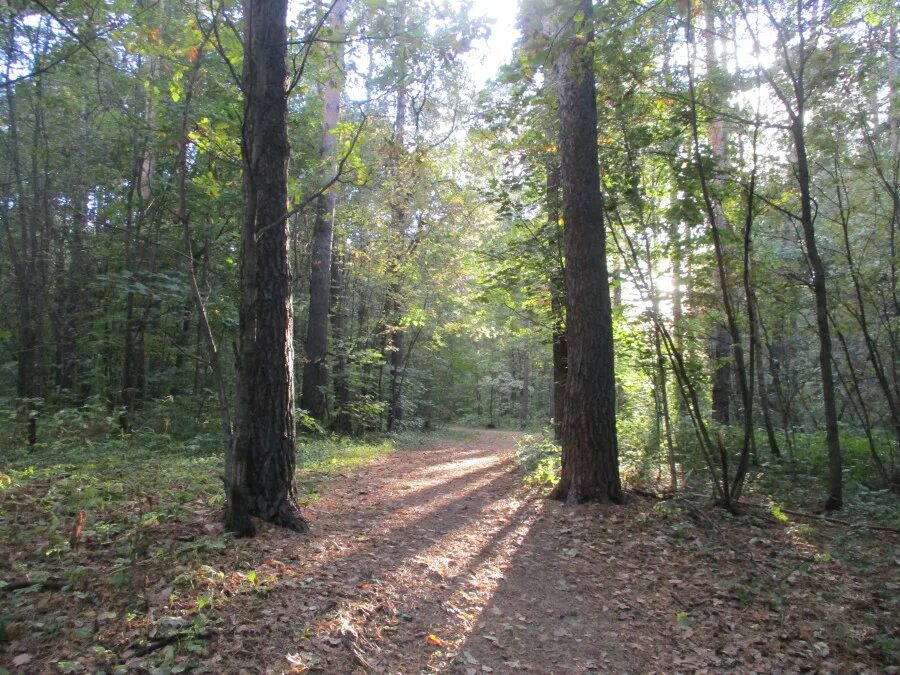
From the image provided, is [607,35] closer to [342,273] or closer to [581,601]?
[581,601]

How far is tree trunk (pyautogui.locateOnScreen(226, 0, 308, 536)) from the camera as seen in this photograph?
4410 millimetres

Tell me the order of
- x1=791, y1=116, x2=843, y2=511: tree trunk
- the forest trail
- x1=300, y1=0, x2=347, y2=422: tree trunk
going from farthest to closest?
1. x1=300, y1=0, x2=347, y2=422: tree trunk
2. x1=791, y1=116, x2=843, y2=511: tree trunk
3. the forest trail

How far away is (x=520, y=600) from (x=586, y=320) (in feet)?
11.8

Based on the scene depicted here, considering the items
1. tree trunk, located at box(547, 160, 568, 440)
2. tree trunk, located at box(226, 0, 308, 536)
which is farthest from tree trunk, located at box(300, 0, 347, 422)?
tree trunk, located at box(226, 0, 308, 536)

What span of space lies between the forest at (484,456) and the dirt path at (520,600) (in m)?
0.03

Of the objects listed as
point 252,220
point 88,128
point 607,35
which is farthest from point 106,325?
point 607,35

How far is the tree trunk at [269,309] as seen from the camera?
174 inches

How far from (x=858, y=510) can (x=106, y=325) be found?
15.9m

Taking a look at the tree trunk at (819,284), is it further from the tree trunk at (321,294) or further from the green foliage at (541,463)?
the tree trunk at (321,294)

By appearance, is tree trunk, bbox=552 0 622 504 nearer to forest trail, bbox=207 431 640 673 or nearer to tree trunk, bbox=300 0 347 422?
forest trail, bbox=207 431 640 673

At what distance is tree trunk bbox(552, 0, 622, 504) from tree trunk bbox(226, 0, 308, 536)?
11.7ft

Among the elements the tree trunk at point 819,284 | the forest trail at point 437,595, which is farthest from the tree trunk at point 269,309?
the tree trunk at point 819,284

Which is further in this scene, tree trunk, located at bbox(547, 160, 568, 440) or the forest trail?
tree trunk, located at bbox(547, 160, 568, 440)

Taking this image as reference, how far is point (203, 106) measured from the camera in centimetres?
880
